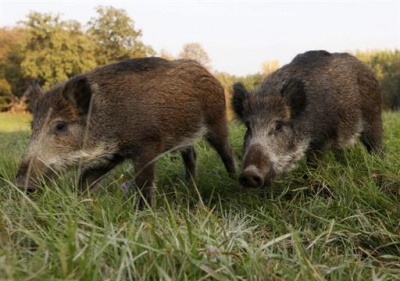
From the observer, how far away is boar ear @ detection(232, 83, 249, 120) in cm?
445

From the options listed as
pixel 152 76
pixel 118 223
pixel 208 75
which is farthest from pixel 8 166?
pixel 118 223

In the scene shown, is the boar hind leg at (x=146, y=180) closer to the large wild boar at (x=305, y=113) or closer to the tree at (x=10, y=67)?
the large wild boar at (x=305, y=113)

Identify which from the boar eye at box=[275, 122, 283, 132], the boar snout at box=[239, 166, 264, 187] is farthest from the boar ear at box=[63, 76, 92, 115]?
the boar eye at box=[275, 122, 283, 132]

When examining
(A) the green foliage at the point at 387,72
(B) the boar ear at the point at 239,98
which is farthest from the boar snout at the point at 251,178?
(A) the green foliage at the point at 387,72

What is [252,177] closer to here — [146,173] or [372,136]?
[146,173]

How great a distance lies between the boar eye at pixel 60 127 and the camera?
3.92m

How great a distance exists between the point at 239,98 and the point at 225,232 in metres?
2.34

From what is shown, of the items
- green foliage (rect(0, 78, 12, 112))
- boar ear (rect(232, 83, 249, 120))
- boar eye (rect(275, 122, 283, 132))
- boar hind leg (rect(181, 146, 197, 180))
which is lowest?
green foliage (rect(0, 78, 12, 112))

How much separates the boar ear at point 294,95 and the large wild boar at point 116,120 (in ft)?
2.95

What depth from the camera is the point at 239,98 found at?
4.49m

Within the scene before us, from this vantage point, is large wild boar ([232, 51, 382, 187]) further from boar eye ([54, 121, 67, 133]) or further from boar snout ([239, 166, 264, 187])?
boar eye ([54, 121, 67, 133])

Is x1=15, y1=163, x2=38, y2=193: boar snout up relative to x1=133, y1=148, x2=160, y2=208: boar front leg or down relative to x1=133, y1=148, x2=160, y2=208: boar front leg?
up

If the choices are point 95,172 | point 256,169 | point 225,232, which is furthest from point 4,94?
point 225,232

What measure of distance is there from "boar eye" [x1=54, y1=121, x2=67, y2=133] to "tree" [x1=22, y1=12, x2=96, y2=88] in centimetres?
2950
